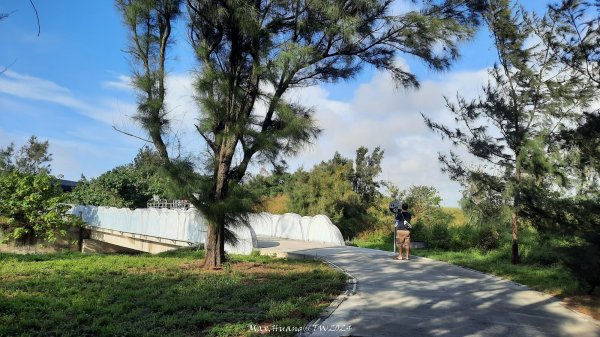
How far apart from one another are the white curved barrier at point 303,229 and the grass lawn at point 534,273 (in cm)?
493

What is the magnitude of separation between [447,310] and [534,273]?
4.81 m

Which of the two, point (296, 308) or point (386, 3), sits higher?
point (386, 3)

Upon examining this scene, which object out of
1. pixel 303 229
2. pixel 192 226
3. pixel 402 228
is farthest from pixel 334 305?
pixel 303 229

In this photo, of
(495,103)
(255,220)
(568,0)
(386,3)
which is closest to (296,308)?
(255,220)

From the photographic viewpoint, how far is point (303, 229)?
67.4 ft

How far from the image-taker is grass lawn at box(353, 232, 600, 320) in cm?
724

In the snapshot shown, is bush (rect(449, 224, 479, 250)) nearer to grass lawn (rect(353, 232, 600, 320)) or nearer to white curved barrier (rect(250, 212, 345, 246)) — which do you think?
grass lawn (rect(353, 232, 600, 320))

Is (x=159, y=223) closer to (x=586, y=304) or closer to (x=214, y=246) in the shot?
(x=214, y=246)

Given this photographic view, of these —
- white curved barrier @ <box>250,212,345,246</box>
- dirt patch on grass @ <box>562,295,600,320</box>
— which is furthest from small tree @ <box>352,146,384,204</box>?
dirt patch on grass @ <box>562,295,600,320</box>

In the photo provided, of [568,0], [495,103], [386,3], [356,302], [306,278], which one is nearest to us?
[356,302]

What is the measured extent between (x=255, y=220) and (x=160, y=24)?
5050mm

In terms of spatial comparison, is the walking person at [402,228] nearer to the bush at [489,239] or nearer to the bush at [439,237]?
the bush at [489,239]

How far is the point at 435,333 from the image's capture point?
5.27 m

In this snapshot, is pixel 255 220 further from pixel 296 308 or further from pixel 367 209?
pixel 367 209
